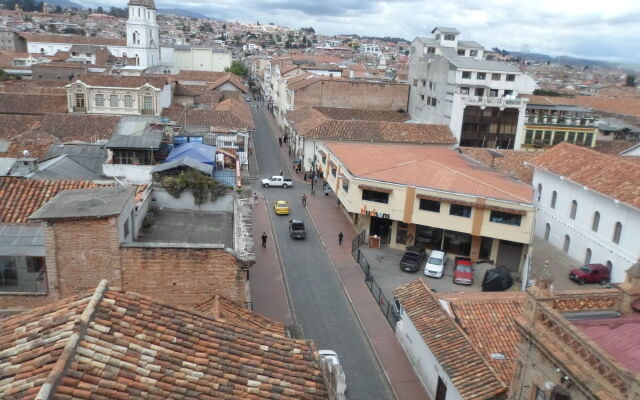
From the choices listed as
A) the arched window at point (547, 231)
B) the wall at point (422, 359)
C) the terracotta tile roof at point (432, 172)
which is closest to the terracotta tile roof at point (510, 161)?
the terracotta tile roof at point (432, 172)

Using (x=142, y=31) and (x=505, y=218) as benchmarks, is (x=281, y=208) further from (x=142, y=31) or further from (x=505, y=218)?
(x=142, y=31)

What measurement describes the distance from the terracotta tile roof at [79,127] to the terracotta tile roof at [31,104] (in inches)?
344

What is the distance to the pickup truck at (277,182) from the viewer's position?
46.5m

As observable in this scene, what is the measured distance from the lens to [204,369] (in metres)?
7.94

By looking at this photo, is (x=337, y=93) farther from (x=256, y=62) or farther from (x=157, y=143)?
(x=256, y=62)

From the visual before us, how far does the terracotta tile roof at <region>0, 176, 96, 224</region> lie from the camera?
49.5ft

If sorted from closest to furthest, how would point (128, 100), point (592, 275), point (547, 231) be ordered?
point (592, 275) < point (547, 231) < point (128, 100)

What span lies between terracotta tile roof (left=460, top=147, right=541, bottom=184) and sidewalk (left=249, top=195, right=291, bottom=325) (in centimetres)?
2119

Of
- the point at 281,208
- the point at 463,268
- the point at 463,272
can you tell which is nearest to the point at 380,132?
the point at 281,208

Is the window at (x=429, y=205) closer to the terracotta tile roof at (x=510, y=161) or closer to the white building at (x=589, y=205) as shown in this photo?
the white building at (x=589, y=205)

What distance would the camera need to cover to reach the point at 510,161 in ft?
148

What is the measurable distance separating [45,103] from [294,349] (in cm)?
4745

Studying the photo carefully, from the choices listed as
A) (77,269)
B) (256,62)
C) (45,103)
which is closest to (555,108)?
(45,103)

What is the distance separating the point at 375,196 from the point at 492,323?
15585mm
